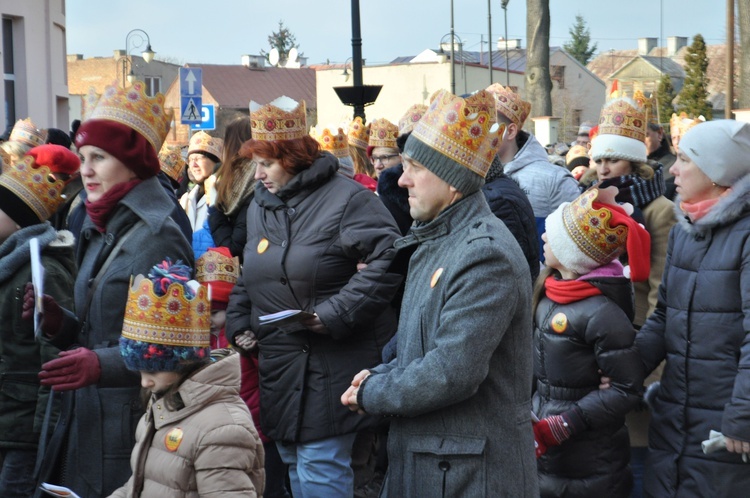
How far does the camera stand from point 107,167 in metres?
4.52

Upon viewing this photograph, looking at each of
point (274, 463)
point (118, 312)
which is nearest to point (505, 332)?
point (118, 312)

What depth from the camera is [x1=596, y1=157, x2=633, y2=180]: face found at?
6.59 metres

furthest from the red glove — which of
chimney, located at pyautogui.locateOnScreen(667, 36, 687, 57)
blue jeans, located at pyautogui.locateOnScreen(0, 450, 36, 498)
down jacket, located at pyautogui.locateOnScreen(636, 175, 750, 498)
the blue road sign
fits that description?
chimney, located at pyautogui.locateOnScreen(667, 36, 687, 57)

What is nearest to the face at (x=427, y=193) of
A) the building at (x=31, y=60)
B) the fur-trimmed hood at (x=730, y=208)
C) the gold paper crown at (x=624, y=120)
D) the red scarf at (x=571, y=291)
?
the fur-trimmed hood at (x=730, y=208)

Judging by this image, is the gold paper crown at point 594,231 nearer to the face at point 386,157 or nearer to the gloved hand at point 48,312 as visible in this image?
the gloved hand at point 48,312

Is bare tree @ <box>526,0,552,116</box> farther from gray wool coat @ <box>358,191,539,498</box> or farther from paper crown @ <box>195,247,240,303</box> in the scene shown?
gray wool coat @ <box>358,191,539,498</box>

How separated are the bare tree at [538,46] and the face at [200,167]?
567 inches

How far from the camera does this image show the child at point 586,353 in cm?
481

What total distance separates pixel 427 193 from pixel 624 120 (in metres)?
3.43

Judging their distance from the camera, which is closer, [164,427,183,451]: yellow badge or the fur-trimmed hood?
[164,427,183,451]: yellow badge

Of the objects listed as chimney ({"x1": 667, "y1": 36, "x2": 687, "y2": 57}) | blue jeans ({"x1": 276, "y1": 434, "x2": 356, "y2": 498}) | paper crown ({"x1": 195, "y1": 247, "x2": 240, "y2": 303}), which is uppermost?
chimney ({"x1": 667, "y1": 36, "x2": 687, "y2": 57})

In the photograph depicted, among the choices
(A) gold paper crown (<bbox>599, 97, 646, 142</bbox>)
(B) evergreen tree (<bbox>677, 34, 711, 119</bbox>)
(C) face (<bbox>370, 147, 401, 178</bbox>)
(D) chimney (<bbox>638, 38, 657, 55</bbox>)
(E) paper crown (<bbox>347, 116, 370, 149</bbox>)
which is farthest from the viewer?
(D) chimney (<bbox>638, 38, 657, 55</bbox>)

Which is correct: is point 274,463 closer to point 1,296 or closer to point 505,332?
point 1,296

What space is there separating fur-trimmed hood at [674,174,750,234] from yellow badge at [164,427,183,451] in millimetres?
2197
